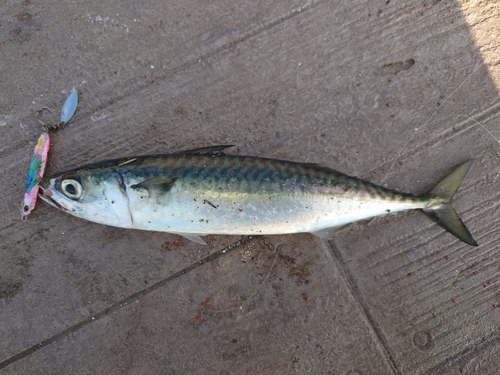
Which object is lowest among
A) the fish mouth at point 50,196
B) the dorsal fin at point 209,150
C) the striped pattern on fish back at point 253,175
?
the striped pattern on fish back at point 253,175

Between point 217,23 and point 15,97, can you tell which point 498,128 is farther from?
point 15,97

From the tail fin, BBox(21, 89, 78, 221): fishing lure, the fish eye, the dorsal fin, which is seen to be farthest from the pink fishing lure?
the tail fin

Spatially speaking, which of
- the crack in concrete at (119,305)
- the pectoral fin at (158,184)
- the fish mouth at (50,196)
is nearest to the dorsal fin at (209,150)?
the pectoral fin at (158,184)

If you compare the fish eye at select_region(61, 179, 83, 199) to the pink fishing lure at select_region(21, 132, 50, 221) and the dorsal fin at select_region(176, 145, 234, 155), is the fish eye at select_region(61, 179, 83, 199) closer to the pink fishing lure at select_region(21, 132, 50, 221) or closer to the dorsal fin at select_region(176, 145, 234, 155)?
the pink fishing lure at select_region(21, 132, 50, 221)

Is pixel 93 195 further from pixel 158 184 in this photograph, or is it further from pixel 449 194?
pixel 449 194

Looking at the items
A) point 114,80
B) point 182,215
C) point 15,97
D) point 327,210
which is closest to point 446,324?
point 327,210

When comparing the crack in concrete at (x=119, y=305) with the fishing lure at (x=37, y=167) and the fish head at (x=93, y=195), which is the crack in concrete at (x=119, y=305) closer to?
the fish head at (x=93, y=195)
